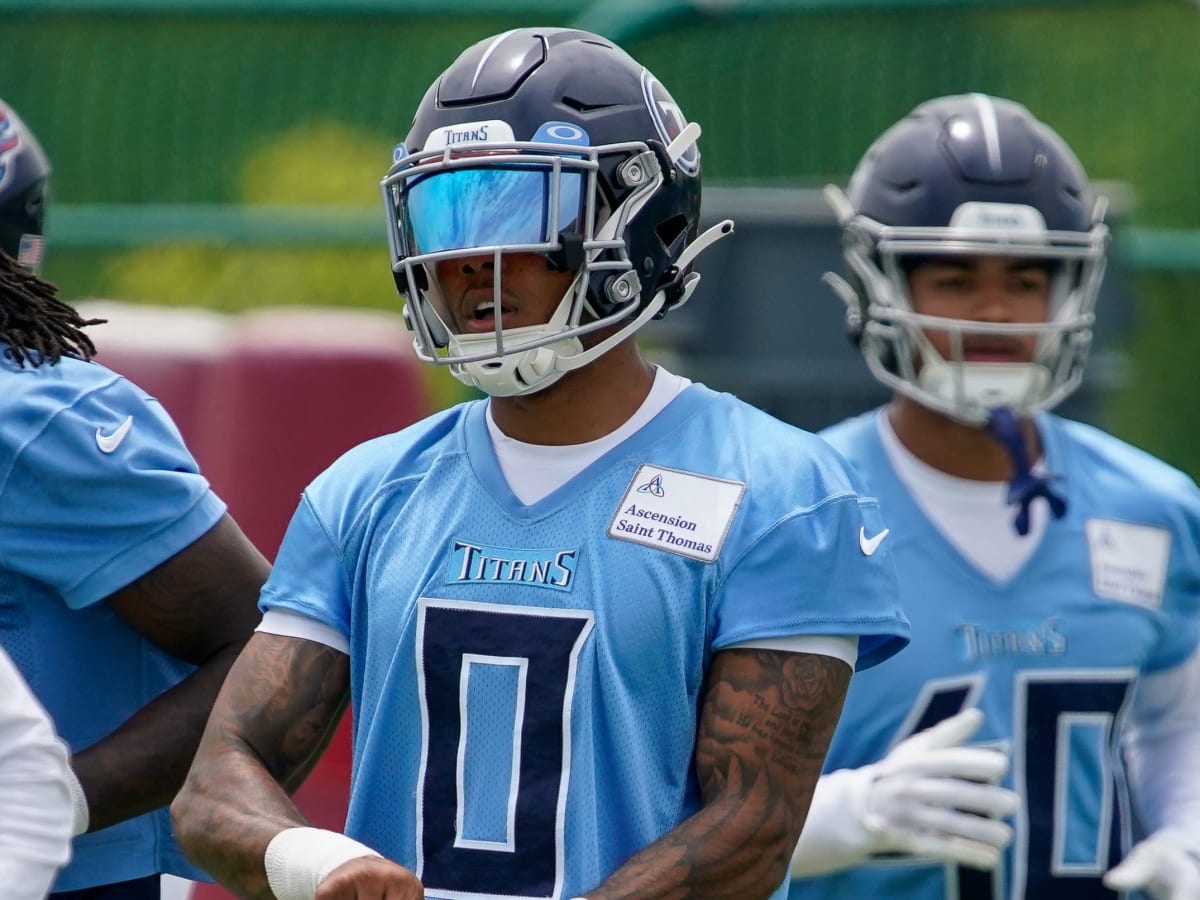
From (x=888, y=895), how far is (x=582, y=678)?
4.33 feet

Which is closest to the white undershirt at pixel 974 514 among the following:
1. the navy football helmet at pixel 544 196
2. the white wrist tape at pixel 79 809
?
the navy football helmet at pixel 544 196

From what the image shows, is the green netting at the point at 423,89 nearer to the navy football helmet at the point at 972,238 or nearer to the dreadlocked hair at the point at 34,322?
the navy football helmet at the point at 972,238

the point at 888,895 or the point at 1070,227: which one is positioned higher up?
the point at 1070,227

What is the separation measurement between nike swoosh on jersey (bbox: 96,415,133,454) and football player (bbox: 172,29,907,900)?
32 cm

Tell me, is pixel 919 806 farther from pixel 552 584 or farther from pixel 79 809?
pixel 79 809

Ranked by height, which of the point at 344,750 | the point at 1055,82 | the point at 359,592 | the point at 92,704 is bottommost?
the point at 344,750

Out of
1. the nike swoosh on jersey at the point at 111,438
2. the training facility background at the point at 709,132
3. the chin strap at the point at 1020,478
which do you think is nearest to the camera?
the nike swoosh on jersey at the point at 111,438

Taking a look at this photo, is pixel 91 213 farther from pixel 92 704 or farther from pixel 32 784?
pixel 32 784

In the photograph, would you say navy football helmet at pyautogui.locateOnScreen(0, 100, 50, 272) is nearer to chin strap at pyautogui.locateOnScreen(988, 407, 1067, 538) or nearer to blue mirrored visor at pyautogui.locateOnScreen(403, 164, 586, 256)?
blue mirrored visor at pyautogui.locateOnScreen(403, 164, 586, 256)

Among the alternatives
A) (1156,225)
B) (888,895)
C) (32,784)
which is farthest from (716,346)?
(32,784)

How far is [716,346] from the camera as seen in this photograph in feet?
22.2

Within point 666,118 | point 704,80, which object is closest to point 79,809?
point 666,118

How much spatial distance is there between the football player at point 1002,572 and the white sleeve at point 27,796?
5.03ft

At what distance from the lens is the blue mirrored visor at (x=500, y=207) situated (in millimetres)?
2936
